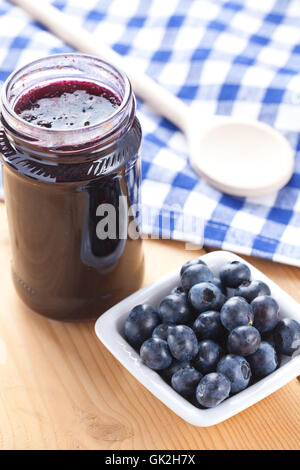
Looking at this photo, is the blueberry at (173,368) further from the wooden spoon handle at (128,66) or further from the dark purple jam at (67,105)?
the wooden spoon handle at (128,66)

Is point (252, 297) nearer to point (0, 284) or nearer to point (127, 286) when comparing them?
point (127, 286)

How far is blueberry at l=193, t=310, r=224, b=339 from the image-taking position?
2.33ft

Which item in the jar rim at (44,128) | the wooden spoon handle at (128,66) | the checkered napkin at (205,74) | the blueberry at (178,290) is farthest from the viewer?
the wooden spoon handle at (128,66)

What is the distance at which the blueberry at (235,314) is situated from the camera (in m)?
0.70

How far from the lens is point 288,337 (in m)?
0.71

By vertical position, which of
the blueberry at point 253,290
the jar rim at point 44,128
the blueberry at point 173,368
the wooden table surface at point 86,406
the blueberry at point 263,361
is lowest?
the wooden table surface at point 86,406

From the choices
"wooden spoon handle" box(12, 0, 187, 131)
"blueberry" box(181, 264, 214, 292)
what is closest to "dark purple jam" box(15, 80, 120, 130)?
"blueberry" box(181, 264, 214, 292)

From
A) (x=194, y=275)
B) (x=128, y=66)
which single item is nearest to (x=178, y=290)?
(x=194, y=275)

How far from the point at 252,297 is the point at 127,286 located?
17 centimetres

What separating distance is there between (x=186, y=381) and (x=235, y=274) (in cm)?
14

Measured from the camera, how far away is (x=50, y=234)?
2.40 feet

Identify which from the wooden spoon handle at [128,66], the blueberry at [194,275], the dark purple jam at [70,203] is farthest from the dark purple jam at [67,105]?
the wooden spoon handle at [128,66]

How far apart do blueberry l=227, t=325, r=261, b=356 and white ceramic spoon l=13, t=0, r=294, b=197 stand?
12.9 inches

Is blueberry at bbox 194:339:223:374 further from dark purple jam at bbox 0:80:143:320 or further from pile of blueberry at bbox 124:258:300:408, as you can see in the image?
dark purple jam at bbox 0:80:143:320
